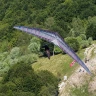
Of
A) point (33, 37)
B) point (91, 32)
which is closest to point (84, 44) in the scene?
point (91, 32)

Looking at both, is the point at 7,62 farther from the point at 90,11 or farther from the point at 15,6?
the point at 15,6

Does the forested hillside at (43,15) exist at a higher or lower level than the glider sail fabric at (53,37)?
lower

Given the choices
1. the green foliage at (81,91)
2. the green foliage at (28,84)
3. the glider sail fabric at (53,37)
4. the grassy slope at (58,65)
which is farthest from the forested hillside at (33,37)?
the glider sail fabric at (53,37)

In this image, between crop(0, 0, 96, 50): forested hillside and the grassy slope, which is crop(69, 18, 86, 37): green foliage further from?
the grassy slope

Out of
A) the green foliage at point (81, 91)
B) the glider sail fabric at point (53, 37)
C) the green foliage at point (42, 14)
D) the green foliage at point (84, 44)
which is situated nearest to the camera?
the glider sail fabric at point (53, 37)

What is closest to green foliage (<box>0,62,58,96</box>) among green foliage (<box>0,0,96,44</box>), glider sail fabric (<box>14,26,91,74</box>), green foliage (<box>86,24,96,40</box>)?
green foliage (<box>86,24,96,40</box>)

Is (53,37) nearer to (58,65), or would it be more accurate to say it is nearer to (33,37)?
(58,65)

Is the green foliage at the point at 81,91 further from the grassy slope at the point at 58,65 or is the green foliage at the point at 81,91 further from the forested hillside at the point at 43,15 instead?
the forested hillside at the point at 43,15
